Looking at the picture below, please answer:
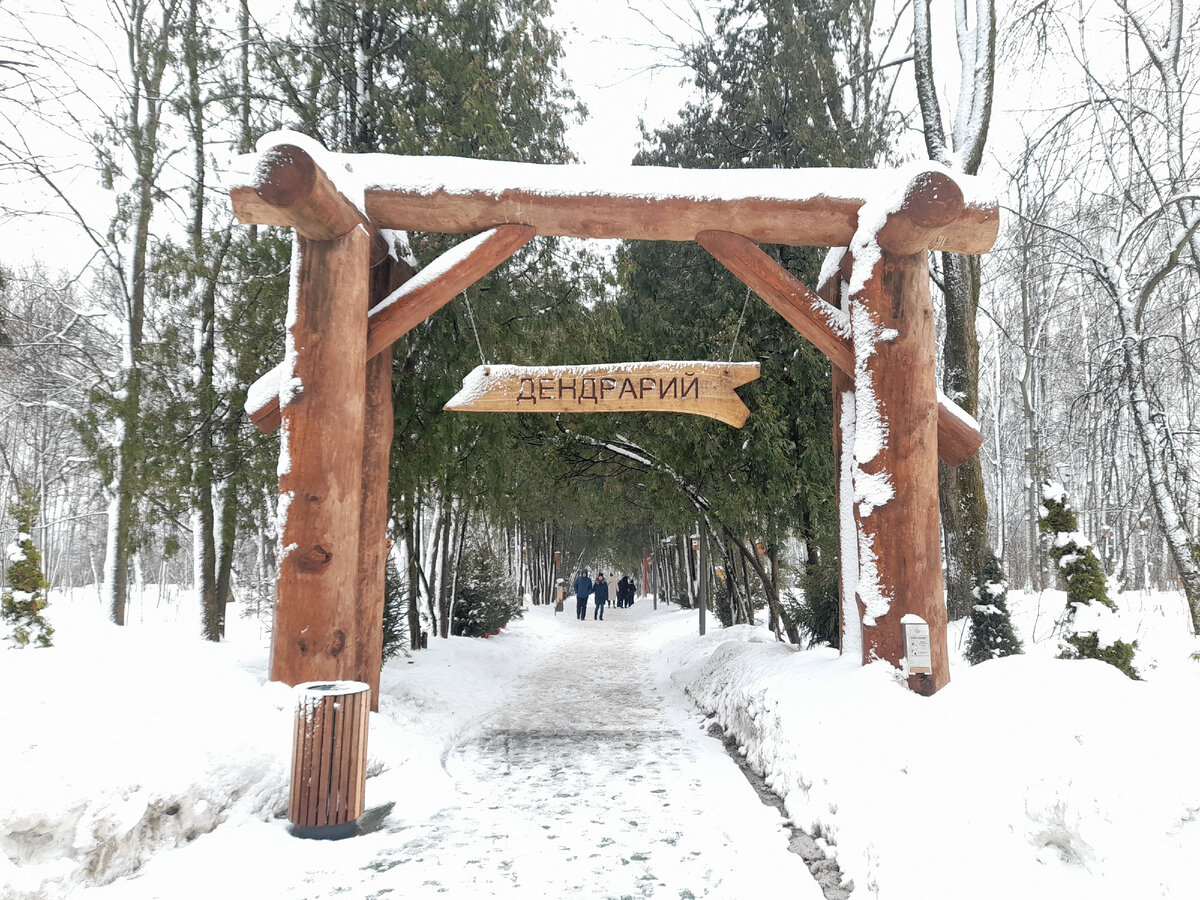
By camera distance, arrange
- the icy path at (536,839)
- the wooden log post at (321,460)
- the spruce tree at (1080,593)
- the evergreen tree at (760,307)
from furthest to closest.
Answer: the evergreen tree at (760,307) → the spruce tree at (1080,593) → the wooden log post at (321,460) → the icy path at (536,839)

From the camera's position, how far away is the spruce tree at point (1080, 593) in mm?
5898

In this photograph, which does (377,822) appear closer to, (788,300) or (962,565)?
(788,300)

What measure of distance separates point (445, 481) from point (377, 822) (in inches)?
189

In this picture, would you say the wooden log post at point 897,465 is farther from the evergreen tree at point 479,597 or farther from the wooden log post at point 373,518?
the evergreen tree at point 479,597

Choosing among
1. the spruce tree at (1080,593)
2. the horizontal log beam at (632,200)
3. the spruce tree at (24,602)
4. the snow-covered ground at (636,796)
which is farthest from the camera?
the spruce tree at (24,602)

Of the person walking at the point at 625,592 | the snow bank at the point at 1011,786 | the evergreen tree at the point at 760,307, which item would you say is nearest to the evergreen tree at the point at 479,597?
the evergreen tree at the point at 760,307

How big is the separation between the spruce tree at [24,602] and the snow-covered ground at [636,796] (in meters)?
2.50

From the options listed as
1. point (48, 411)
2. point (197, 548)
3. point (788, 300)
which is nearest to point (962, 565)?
point (788, 300)

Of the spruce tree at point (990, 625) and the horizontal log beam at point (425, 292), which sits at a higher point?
the horizontal log beam at point (425, 292)

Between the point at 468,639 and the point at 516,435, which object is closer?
the point at 516,435

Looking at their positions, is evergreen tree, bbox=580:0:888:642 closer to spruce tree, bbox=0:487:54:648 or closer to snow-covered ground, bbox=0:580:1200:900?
snow-covered ground, bbox=0:580:1200:900

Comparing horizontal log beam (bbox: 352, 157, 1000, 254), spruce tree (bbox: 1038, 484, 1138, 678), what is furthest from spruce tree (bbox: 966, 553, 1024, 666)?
horizontal log beam (bbox: 352, 157, 1000, 254)

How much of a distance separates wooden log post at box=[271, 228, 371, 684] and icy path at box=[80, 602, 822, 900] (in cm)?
104

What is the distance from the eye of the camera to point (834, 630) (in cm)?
839
